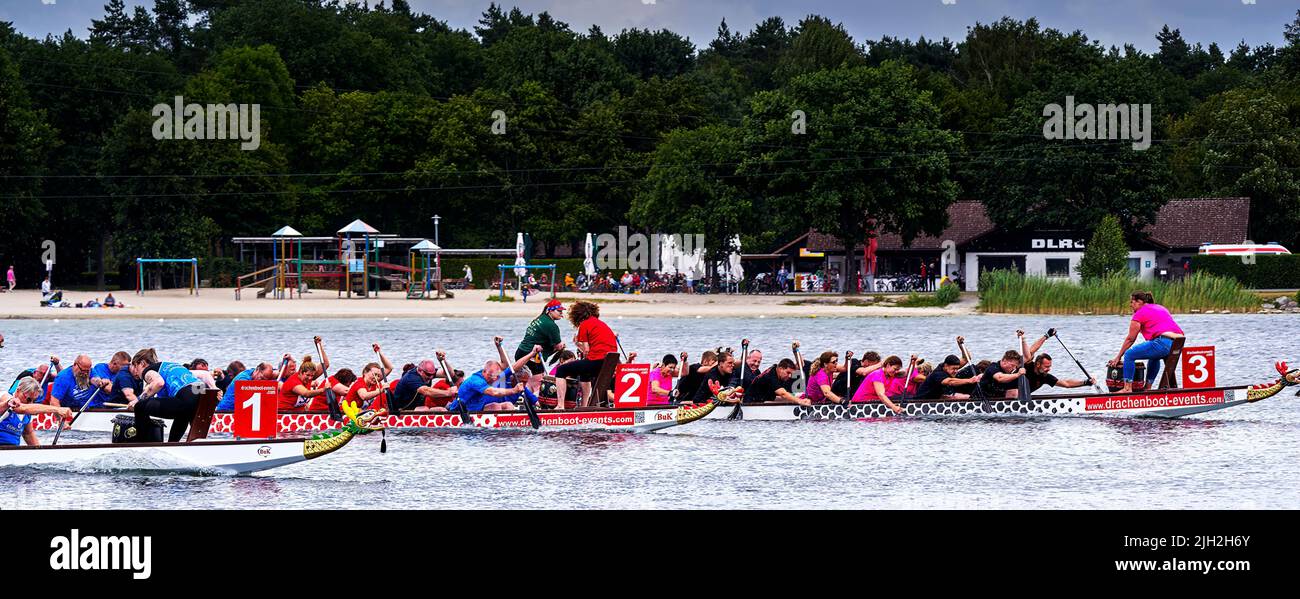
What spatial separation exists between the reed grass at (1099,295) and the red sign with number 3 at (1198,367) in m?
33.8

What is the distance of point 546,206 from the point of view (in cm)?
8981

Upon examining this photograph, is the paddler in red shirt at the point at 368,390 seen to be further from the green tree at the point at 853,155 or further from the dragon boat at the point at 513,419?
the green tree at the point at 853,155

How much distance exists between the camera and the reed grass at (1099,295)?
194ft

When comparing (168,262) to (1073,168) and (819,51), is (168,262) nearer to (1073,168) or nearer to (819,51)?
(1073,168)

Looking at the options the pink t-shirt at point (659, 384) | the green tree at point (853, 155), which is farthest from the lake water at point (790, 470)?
the green tree at point (853, 155)

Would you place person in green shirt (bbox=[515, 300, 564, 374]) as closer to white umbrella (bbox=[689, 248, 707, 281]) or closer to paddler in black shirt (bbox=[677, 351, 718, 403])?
paddler in black shirt (bbox=[677, 351, 718, 403])

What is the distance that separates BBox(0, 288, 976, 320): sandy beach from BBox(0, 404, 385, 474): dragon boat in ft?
136

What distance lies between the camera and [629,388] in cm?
2389

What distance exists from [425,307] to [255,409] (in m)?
47.6

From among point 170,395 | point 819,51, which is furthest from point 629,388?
point 819,51

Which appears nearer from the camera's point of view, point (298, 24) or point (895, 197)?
point (895, 197)
